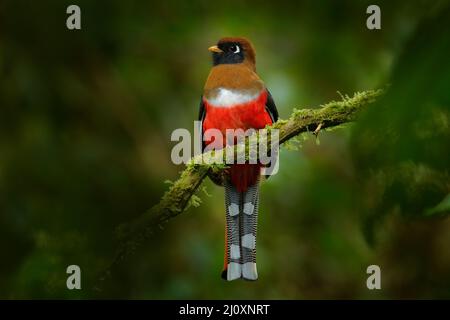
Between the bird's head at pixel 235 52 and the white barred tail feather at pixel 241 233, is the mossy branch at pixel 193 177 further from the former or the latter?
the bird's head at pixel 235 52

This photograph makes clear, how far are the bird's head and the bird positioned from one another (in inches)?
10.7

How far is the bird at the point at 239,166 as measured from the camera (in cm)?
303

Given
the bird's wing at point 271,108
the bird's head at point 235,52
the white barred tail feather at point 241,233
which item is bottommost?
the white barred tail feather at point 241,233

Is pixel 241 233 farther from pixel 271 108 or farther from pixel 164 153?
pixel 164 153

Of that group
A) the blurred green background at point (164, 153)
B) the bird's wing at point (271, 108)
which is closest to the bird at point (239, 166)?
the bird's wing at point (271, 108)

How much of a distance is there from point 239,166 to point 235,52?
29.7 inches

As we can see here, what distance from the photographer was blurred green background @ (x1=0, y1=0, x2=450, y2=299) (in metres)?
2.65

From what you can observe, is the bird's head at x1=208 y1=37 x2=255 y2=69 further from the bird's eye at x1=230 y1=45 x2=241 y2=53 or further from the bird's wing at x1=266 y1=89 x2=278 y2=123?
the bird's wing at x1=266 y1=89 x2=278 y2=123

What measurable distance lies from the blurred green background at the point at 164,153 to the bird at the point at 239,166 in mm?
524

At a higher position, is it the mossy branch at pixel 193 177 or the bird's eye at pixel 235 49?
the bird's eye at pixel 235 49

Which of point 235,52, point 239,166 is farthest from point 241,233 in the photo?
point 235,52

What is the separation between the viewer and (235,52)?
349cm

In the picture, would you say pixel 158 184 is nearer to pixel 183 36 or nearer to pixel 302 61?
pixel 183 36

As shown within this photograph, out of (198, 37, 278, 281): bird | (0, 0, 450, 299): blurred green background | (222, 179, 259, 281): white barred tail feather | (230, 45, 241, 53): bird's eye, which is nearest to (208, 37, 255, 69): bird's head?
(230, 45, 241, 53): bird's eye
